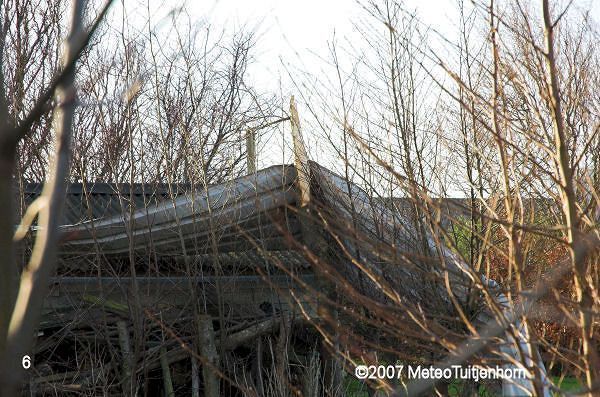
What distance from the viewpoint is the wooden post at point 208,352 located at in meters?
6.85

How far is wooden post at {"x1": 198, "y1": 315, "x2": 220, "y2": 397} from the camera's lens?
685cm

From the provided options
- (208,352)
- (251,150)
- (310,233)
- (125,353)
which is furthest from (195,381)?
(251,150)

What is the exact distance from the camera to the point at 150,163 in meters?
9.46

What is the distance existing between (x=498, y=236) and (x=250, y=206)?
218cm

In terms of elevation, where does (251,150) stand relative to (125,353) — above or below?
above

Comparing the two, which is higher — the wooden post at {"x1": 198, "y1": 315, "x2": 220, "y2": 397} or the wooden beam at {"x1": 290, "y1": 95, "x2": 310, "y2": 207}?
the wooden beam at {"x1": 290, "y1": 95, "x2": 310, "y2": 207}

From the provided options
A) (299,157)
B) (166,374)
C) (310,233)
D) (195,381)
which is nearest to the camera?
(310,233)

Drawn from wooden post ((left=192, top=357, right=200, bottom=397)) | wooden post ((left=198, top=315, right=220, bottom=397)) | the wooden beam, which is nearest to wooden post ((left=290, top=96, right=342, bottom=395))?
the wooden beam

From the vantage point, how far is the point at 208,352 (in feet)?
23.3

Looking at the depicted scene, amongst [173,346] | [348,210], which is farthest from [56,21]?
[348,210]

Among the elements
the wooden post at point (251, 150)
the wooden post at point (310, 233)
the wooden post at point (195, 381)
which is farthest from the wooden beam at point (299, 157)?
the wooden post at point (195, 381)

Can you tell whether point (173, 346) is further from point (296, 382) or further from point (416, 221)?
point (416, 221)

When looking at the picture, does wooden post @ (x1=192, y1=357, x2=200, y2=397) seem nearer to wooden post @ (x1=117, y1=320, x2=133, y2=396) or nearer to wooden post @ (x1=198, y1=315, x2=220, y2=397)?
wooden post @ (x1=198, y1=315, x2=220, y2=397)

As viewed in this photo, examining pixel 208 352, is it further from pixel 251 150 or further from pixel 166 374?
pixel 251 150
